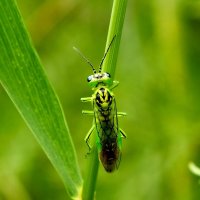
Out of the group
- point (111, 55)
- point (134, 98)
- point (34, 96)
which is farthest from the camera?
point (134, 98)

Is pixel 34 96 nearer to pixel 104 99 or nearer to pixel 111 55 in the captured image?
pixel 111 55

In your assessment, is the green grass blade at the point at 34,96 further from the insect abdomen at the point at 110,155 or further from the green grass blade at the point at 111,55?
the insect abdomen at the point at 110,155

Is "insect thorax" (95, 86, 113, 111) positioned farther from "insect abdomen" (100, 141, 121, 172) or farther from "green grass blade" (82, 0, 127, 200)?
"green grass blade" (82, 0, 127, 200)

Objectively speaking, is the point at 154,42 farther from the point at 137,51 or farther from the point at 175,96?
the point at 175,96

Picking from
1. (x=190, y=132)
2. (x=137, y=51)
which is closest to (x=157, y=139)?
(x=190, y=132)

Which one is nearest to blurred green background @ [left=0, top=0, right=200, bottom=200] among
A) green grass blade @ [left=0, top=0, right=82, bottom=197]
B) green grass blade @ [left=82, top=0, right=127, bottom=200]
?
green grass blade @ [left=0, top=0, right=82, bottom=197]

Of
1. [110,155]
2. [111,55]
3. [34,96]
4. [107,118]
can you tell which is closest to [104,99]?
[107,118]
